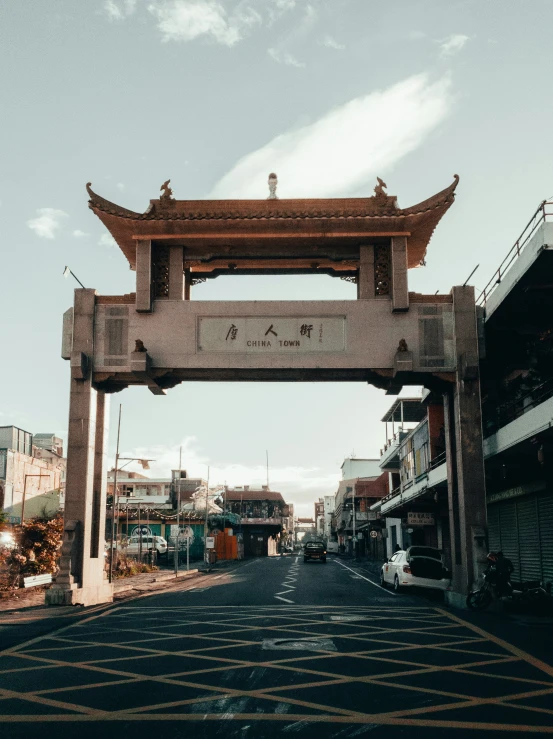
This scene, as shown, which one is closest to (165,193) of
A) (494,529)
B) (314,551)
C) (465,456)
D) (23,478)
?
(465,456)

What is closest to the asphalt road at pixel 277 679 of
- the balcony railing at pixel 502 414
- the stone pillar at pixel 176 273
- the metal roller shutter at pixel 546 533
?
the metal roller shutter at pixel 546 533

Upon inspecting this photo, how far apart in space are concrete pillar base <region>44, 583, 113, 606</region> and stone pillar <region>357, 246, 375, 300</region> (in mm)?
11723

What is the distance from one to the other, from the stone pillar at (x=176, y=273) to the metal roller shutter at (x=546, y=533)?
43.2 ft

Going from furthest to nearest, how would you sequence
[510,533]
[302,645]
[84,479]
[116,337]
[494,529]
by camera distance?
[494,529], [510,533], [116,337], [84,479], [302,645]

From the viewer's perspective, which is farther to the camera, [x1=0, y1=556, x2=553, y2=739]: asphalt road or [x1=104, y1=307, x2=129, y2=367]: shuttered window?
[x1=104, y1=307, x2=129, y2=367]: shuttered window

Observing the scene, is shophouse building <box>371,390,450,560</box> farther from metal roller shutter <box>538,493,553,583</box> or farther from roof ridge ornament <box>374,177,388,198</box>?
roof ridge ornament <box>374,177,388,198</box>

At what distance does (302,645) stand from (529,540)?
15849 mm

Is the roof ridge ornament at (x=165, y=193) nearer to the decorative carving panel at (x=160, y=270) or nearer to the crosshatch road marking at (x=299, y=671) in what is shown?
the decorative carving panel at (x=160, y=270)

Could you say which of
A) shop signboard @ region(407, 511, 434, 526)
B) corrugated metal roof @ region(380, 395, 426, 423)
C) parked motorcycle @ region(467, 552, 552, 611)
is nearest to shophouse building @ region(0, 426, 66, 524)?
corrugated metal roof @ region(380, 395, 426, 423)

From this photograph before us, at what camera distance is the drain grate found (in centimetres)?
1186

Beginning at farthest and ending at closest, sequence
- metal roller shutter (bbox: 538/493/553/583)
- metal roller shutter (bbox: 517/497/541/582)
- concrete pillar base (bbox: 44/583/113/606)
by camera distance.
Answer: metal roller shutter (bbox: 517/497/541/582) < metal roller shutter (bbox: 538/493/553/583) < concrete pillar base (bbox: 44/583/113/606)

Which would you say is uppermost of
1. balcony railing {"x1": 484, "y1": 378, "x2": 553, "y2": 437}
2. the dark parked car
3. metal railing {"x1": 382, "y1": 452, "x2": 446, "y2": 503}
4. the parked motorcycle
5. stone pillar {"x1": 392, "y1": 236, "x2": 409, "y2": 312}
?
stone pillar {"x1": 392, "y1": 236, "x2": 409, "y2": 312}

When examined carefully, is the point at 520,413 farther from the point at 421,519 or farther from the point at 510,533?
the point at 421,519

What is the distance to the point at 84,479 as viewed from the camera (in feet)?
70.4
